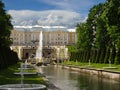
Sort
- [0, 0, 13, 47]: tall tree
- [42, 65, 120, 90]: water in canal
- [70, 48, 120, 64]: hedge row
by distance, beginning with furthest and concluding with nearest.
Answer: [70, 48, 120, 64]: hedge row
[0, 0, 13, 47]: tall tree
[42, 65, 120, 90]: water in canal

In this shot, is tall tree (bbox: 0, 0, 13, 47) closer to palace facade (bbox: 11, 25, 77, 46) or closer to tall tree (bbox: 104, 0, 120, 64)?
tall tree (bbox: 104, 0, 120, 64)

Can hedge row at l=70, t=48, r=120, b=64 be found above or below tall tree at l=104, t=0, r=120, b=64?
below

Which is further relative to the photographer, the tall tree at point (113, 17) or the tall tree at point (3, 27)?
the tall tree at point (113, 17)

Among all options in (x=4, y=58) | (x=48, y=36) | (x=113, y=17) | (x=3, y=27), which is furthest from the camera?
(x=48, y=36)

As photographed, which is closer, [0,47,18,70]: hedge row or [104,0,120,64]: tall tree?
[0,47,18,70]: hedge row

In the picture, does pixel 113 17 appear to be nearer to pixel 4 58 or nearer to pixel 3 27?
pixel 3 27

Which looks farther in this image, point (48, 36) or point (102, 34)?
point (48, 36)

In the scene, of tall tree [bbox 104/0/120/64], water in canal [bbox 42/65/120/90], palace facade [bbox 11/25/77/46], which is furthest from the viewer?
palace facade [bbox 11/25/77/46]

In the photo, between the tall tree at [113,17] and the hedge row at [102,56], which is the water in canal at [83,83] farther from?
the hedge row at [102,56]

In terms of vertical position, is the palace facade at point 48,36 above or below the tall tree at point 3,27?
above

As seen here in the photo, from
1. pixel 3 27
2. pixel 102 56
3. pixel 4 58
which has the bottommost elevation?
pixel 4 58

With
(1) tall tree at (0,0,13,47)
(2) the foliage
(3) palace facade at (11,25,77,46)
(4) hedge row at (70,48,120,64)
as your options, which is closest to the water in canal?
(1) tall tree at (0,0,13,47)

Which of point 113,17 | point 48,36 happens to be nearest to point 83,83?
point 113,17

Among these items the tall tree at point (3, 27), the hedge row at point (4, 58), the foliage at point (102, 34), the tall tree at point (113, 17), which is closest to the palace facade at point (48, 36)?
the foliage at point (102, 34)
